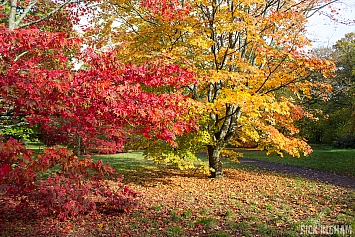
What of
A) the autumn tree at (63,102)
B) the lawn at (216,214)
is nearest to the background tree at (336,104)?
the lawn at (216,214)

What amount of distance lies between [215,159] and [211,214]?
175 inches

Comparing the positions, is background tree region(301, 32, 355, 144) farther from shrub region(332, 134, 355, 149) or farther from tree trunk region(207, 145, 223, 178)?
tree trunk region(207, 145, 223, 178)

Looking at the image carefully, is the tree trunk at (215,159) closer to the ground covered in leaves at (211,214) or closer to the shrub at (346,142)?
the ground covered in leaves at (211,214)

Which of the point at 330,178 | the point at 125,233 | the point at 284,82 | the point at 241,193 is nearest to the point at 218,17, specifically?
Result: the point at 284,82

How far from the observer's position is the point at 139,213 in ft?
20.3

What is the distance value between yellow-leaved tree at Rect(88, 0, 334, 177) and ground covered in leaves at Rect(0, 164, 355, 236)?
138 centimetres

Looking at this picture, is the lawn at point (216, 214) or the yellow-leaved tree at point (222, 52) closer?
the lawn at point (216, 214)

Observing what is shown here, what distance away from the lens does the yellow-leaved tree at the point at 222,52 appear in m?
7.97

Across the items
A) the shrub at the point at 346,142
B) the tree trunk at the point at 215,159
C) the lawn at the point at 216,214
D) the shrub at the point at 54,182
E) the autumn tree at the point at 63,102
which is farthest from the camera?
the shrub at the point at 346,142

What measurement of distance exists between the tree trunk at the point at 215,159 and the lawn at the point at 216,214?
1222 mm

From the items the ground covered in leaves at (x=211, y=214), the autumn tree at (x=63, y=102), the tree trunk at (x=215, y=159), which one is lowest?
the ground covered in leaves at (x=211, y=214)

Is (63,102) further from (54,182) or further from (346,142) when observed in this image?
(346,142)

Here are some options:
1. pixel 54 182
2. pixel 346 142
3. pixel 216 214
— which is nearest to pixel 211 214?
pixel 216 214

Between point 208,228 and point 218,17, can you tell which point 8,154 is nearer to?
point 208,228
